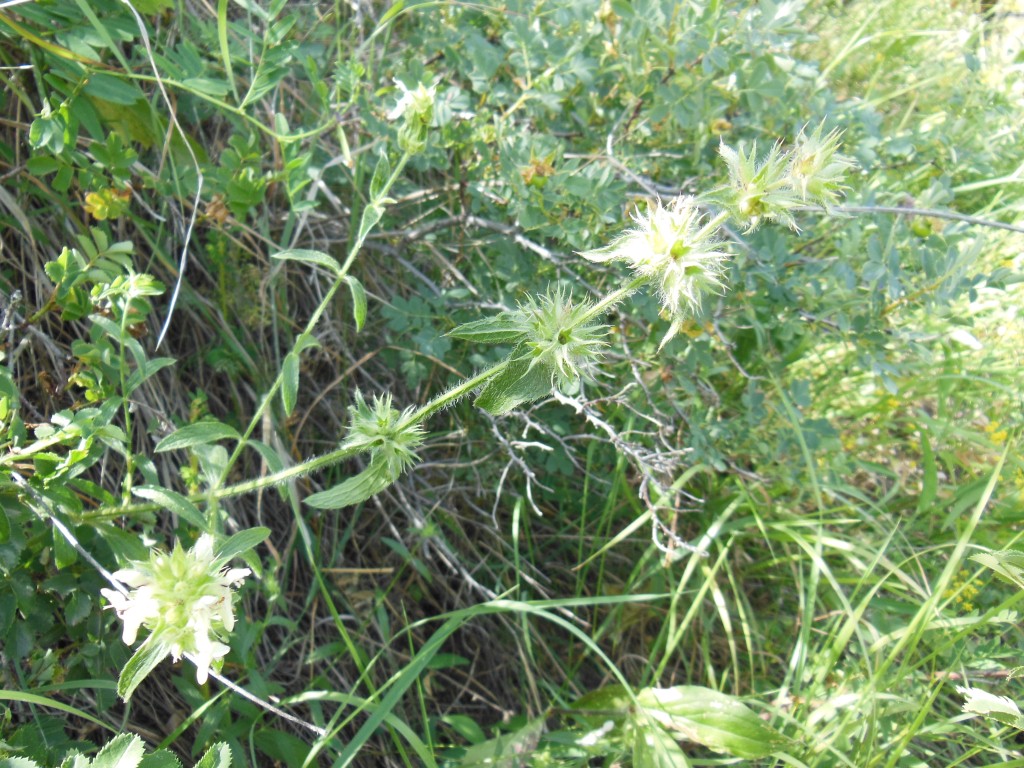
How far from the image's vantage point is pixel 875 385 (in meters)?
2.35

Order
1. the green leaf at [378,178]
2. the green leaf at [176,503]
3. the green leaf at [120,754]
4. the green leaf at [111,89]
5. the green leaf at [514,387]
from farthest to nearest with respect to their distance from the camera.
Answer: the green leaf at [111,89], the green leaf at [378,178], the green leaf at [176,503], the green leaf at [514,387], the green leaf at [120,754]

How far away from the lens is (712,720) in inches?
61.7

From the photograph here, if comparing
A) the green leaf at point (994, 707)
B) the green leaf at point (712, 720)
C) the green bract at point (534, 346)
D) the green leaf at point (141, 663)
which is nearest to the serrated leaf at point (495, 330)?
the green bract at point (534, 346)

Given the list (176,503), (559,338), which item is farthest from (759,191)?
(176,503)

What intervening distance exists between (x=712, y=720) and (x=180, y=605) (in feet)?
3.53

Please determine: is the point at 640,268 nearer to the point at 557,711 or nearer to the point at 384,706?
the point at 384,706

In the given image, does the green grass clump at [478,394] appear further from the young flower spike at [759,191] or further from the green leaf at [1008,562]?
the young flower spike at [759,191]

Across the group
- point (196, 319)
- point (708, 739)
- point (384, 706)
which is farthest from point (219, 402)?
point (708, 739)

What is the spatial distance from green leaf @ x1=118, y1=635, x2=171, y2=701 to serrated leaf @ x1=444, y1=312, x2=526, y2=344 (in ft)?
1.84

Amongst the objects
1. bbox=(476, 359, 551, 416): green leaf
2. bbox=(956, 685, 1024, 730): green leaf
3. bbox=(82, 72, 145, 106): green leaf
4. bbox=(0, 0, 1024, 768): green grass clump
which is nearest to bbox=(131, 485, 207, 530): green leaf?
bbox=(0, 0, 1024, 768): green grass clump

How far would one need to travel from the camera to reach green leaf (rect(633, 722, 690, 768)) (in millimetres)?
1487

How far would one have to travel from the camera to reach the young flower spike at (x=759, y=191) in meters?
0.99

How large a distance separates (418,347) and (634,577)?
78 centimetres

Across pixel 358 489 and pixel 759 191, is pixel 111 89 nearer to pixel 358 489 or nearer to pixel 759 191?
pixel 358 489
